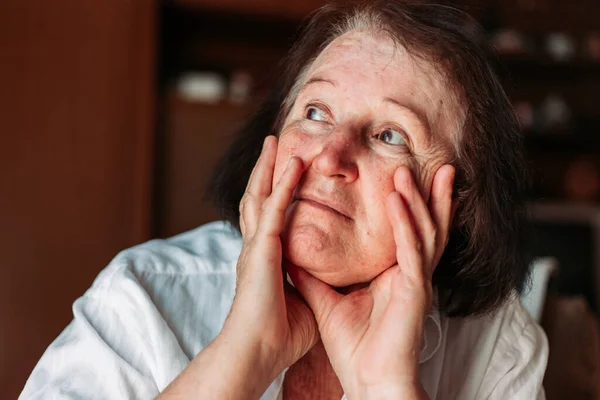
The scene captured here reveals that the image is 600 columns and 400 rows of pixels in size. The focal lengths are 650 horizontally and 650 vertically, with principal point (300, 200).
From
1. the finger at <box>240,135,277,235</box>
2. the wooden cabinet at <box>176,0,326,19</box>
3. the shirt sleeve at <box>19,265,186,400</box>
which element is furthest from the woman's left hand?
the wooden cabinet at <box>176,0,326,19</box>

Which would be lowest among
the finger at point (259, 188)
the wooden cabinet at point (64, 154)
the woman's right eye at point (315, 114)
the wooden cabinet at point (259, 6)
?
the wooden cabinet at point (64, 154)

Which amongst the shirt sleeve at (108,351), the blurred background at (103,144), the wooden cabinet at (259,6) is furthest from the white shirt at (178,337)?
the wooden cabinet at (259,6)

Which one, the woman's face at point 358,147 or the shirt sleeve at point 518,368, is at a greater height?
the woman's face at point 358,147

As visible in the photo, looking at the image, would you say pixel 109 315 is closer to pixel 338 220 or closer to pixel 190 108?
pixel 338 220

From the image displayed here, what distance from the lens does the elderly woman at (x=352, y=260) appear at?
109cm

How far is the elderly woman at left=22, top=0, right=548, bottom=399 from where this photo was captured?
3.56 ft

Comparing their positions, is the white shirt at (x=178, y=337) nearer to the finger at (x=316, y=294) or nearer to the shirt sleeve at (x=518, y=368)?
the shirt sleeve at (x=518, y=368)

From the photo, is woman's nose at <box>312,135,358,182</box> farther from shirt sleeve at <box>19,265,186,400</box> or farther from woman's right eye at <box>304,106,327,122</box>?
shirt sleeve at <box>19,265,186,400</box>

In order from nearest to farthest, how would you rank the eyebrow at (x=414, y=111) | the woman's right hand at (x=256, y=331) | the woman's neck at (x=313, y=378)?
the woman's right hand at (x=256, y=331)
the eyebrow at (x=414, y=111)
the woman's neck at (x=313, y=378)

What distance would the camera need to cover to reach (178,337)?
1225 millimetres

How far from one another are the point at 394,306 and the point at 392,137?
1.00 feet

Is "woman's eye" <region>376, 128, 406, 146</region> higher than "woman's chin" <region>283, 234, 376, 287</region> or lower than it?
higher

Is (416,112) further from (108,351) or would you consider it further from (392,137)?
(108,351)

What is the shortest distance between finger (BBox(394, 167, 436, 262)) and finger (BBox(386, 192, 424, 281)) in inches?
0.5
